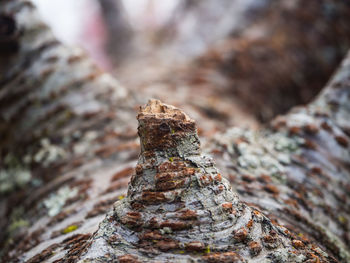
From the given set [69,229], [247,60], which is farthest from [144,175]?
[247,60]

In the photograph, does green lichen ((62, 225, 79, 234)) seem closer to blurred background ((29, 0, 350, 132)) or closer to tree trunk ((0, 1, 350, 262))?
tree trunk ((0, 1, 350, 262))

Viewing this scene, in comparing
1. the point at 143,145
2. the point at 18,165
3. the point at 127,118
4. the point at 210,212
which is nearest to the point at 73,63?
the point at 127,118

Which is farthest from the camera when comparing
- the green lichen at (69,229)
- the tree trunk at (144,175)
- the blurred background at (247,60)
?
the blurred background at (247,60)

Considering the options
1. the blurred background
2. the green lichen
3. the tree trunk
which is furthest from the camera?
the blurred background

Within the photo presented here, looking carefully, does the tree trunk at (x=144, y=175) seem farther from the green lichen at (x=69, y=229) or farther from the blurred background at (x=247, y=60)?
the blurred background at (x=247, y=60)

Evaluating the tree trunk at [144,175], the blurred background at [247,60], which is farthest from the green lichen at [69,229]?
the blurred background at [247,60]

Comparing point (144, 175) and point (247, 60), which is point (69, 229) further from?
point (247, 60)

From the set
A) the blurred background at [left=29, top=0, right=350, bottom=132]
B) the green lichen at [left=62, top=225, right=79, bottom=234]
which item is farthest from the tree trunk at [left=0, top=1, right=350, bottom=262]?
the blurred background at [left=29, top=0, right=350, bottom=132]
